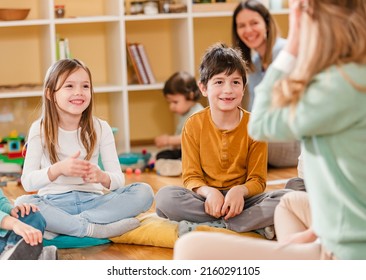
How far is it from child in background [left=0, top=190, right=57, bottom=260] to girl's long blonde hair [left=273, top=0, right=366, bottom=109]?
0.97 metres

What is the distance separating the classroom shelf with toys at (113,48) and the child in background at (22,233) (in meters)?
1.93

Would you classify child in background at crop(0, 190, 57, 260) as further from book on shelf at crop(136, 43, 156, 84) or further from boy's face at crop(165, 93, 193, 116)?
book on shelf at crop(136, 43, 156, 84)

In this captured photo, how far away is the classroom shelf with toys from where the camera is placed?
447cm

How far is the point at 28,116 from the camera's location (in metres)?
4.68

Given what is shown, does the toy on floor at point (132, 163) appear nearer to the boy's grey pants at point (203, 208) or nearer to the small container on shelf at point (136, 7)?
the small container on shelf at point (136, 7)

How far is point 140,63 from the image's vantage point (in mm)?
4598

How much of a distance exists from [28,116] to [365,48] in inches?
131

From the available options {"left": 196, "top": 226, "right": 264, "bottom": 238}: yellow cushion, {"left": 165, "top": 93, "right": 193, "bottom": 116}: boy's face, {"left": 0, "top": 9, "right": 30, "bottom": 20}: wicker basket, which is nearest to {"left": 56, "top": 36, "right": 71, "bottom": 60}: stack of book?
{"left": 0, "top": 9, "right": 30, "bottom": 20}: wicker basket

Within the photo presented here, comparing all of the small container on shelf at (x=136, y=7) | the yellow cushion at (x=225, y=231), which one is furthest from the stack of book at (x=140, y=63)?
the yellow cushion at (x=225, y=231)

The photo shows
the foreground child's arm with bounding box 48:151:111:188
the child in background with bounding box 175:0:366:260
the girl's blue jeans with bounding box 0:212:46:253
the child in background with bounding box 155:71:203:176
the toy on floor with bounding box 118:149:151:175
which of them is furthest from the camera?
the child in background with bounding box 155:71:203:176

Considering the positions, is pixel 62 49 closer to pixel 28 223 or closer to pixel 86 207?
pixel 86 207

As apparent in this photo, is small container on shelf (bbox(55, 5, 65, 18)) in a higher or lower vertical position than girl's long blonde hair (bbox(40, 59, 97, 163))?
higher

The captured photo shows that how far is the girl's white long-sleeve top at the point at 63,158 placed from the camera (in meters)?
2.78
